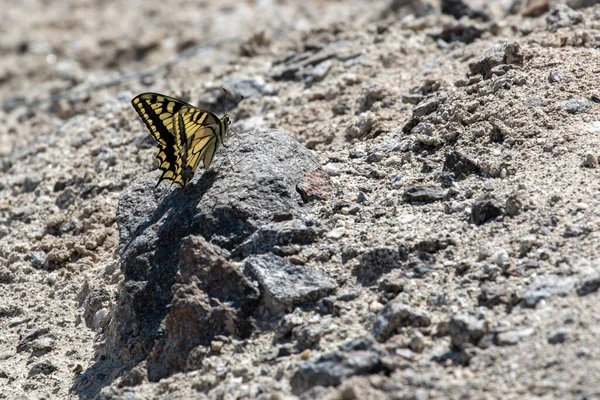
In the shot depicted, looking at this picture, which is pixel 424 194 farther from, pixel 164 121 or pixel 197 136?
pixel 164 121

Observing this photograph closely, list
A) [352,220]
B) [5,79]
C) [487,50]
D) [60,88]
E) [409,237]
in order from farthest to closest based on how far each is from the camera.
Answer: [5,79] < [60,88] < [487,50] < [352,220] < [409,237]

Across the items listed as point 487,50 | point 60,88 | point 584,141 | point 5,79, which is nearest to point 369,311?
point 584,141

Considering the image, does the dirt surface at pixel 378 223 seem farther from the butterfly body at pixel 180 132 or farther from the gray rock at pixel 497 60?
the butterfly body at pixel 180 132

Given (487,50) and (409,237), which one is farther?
(487,50)

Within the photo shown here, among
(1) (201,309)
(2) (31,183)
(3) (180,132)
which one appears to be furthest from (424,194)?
(2) (31,183)

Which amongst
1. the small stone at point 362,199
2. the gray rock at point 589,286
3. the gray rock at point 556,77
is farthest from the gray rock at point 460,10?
the gray rock at point 589,286

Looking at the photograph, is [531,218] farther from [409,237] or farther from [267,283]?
[267,283]

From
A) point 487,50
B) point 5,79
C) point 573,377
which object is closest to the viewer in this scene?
point 573,377

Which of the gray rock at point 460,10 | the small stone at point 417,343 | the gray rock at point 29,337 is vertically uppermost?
the gray rock at point 460,10
